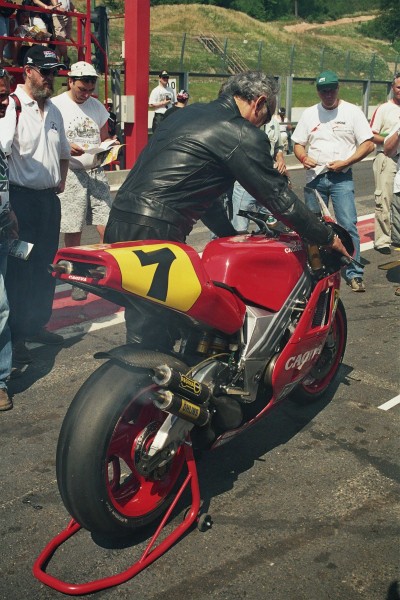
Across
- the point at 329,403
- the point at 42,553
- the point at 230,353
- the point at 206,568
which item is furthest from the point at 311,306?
the point at 42,553

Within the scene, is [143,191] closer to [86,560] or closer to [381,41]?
[86,560]

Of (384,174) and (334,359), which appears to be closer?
(334,359)

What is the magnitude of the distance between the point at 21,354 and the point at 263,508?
2.43 meters

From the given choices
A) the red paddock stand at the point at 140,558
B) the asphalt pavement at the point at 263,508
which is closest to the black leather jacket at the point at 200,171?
the red paddock stand at the point at 140,558

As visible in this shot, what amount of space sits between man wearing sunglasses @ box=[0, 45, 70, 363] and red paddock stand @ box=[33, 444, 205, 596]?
2314 mm

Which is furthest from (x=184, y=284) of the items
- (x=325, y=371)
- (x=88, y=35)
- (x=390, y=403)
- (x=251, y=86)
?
(x=88, y=35)

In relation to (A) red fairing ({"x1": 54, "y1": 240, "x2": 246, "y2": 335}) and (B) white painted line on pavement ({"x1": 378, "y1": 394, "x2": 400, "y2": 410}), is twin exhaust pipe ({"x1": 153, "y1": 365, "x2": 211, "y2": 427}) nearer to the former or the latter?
(A) red fairing ({"x1": 54, "y1": 240, "x2": 246, "y2": 335})

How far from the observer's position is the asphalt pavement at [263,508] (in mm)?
3072

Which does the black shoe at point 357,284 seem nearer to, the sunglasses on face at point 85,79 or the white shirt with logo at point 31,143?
the sunglasses on face at point 85,79

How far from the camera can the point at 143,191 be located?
3.63 meters

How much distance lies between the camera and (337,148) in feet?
24.4

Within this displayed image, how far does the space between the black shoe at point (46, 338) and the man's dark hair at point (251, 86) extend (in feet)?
8.70

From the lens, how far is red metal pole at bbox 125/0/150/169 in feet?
40.5

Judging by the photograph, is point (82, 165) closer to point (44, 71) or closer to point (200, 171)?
point (44, 71)
